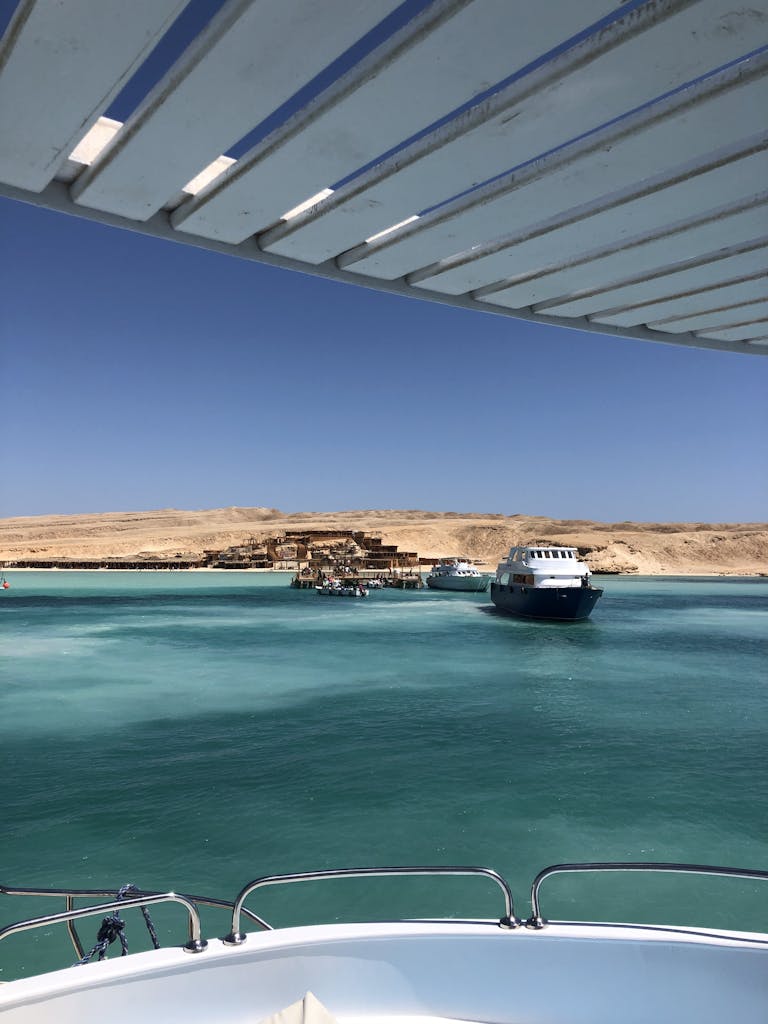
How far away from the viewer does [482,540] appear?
104m

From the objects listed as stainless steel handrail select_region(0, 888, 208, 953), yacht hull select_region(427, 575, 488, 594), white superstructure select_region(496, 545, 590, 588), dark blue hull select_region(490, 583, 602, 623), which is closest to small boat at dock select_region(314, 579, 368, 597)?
yacht hull select_region(427, 575, 488, 594)

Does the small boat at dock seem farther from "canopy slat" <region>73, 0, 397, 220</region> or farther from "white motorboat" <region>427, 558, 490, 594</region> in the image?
"canopy slat" <region>73, 0, 397, 220</region>

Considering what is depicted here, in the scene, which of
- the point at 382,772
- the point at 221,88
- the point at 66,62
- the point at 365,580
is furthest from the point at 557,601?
the point at 365,580

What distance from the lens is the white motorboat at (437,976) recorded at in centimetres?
224

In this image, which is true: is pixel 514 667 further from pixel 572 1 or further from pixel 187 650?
pixel 572 1

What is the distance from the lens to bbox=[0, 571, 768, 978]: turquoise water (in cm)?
691

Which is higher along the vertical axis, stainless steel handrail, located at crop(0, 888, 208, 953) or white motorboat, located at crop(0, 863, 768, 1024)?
stainless steel handrail, located at crop(0, 888, 208, 953)

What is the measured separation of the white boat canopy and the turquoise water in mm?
5096

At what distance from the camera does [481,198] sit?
10.4 ft

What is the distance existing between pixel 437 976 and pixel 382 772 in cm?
838

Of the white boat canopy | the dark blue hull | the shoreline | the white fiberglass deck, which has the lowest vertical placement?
the shoreline

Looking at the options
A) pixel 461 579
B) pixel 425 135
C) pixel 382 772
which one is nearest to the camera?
pixel 425 135

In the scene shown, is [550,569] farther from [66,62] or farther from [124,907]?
[66,62]

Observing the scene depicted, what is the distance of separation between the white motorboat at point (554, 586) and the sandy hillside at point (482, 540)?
53.9 metres
